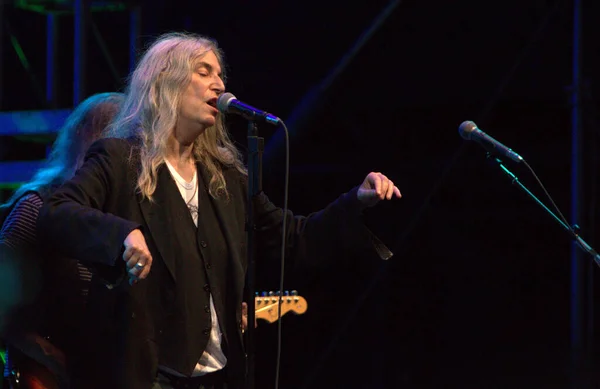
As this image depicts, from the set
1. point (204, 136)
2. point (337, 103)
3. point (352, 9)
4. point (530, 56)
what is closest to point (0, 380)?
point (204, 136)

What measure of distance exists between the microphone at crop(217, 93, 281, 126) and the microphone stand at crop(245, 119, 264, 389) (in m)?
0.02

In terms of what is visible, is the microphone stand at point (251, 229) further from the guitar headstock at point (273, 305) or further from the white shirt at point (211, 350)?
the guitar headstock at point (273, 305)

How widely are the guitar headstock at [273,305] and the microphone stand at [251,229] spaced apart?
145cm

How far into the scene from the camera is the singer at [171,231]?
2.32 meters

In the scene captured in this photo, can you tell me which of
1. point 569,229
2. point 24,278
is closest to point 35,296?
point 24,278

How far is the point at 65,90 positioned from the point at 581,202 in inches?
133

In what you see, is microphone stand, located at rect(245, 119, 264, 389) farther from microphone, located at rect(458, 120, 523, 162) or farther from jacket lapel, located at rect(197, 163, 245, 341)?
microphone, located at rect(458, 120, 523, 162)

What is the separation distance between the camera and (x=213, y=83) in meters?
2.83

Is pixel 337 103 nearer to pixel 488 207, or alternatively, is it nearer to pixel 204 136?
pixel 488 207

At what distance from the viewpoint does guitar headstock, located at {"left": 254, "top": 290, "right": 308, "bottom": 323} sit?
3945 millimetres

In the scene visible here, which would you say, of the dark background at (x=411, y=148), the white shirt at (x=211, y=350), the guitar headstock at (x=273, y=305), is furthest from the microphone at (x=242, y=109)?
the dark background at (x=411, y=148)

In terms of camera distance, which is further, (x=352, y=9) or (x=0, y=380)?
(x=352, y=9)

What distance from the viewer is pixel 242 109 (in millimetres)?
2473

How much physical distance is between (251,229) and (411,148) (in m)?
3.42
